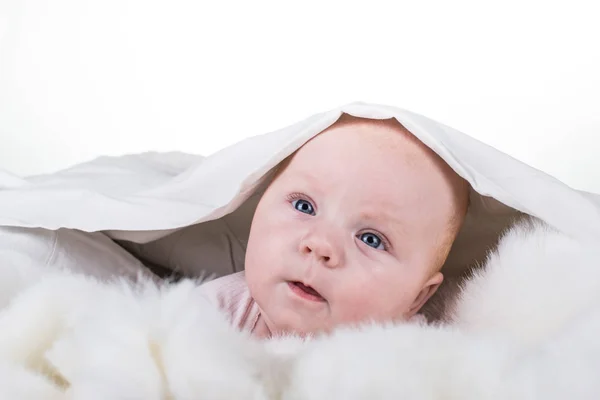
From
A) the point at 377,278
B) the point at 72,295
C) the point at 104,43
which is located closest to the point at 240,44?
the point at 104,43

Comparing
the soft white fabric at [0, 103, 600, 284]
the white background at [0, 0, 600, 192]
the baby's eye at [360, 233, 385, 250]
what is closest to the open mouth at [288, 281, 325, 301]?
the baby's eye at [360, 233, 385, 250]

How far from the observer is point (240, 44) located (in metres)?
2.29

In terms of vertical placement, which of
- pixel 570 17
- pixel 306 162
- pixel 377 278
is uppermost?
pixel 570 17

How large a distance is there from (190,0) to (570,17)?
1170 millimetres

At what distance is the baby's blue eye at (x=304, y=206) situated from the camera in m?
1.03

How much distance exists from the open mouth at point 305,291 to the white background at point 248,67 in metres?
1.21

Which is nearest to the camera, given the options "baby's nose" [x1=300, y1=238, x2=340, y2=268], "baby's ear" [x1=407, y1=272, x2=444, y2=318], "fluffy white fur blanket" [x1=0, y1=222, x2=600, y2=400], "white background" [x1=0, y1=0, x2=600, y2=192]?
"fluffy white fur blanket" [x1=0, y1=222, x2=600, y2=400]

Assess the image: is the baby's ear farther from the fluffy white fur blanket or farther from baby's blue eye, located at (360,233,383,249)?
the fluffy white fur blanket

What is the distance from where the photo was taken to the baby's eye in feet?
3.31

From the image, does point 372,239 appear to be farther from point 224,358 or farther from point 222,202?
point 224,358

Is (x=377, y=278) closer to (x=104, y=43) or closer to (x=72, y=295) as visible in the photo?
(x=72, y=295)

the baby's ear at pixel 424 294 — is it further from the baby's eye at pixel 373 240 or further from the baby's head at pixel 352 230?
the baby's eye at pixel 373 240

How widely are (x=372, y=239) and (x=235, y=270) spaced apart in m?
0.45

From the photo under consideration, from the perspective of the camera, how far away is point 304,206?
104 centimetres
